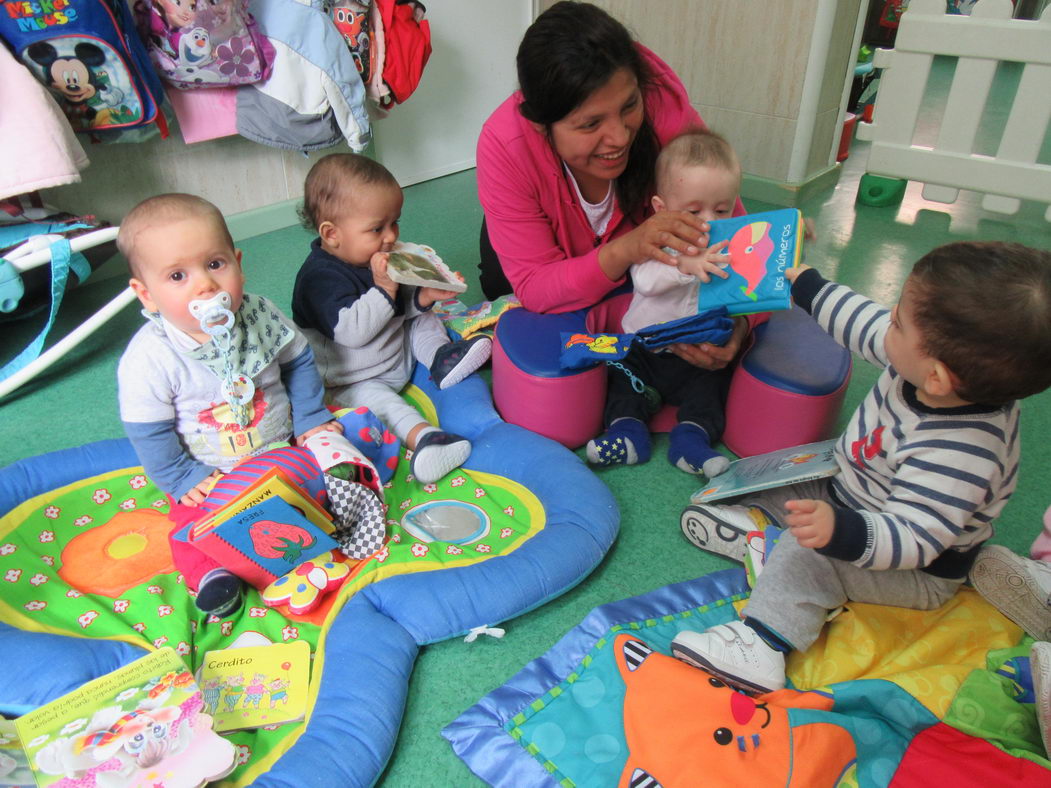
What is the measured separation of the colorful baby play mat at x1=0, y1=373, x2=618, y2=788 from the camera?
1.03 meters

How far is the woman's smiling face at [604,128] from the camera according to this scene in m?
1.38

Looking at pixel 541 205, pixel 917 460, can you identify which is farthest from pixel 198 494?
pixel 917 460

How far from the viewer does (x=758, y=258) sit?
4.56 ft

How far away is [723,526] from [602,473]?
1.09ft

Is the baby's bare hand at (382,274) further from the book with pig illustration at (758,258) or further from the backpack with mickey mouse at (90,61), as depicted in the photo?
the backpack with mickey mouse at (90,61)

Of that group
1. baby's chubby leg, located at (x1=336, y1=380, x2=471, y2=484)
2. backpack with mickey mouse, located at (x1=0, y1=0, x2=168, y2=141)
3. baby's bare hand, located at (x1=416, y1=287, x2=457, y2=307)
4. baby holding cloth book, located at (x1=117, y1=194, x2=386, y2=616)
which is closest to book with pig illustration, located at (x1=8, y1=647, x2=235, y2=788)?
baby holding cloth book, located at (x1=117, y1=194, x2=386, y2=616)

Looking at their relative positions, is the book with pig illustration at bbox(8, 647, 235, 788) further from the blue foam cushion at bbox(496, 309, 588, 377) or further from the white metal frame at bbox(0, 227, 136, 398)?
the white metal frame at bbox(0, 227, 136, 398)

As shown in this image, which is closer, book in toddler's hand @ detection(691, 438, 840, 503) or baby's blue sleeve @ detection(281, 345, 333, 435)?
book in toddler's hand @ detection(691, 438, 840, 503)

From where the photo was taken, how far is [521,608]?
121 cm

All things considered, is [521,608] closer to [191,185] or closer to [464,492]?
[464,492]

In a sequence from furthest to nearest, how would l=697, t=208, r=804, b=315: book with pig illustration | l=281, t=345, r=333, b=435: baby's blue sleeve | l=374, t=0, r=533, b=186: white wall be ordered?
1. l=374, t=0, r=533, b=186: white wall
2. l=281, t=345, r=333, b=435: baby's blue sleeve
3. l=697, t=208, r=804, b=315: book with pig illustration

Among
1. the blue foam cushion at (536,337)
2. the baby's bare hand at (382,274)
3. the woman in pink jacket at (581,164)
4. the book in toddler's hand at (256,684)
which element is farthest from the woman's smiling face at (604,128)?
the book in toddler's hand at (256,684)

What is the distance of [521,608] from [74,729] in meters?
0.63

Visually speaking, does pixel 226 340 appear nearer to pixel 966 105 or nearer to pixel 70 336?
pixel 70 336
